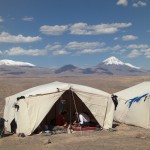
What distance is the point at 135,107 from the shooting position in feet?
68.4

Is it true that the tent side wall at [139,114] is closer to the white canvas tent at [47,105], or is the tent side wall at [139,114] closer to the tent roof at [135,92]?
the tent roof at [135,92]

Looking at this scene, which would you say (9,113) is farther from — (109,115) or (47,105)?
(109,115)

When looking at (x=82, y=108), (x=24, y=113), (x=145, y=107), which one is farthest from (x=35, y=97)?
(x=145, y=107)

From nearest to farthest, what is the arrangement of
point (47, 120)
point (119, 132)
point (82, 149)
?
point (82, 149) < point (119, 132) < point (47, 120)

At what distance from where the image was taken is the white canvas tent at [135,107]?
20.0 meters

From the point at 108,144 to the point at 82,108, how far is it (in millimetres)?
6855

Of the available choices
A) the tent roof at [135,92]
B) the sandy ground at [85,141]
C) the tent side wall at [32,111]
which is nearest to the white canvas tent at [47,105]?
the tent side wall at [32,111]

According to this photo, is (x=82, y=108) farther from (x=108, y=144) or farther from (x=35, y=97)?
(x=108, y=144)

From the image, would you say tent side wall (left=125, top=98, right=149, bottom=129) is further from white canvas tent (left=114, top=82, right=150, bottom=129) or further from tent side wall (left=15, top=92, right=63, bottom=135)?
tent side wall (left=15, top=92, right=63, bottom=135)

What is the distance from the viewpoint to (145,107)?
65.7 feet

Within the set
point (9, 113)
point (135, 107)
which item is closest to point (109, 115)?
point (135, 107)

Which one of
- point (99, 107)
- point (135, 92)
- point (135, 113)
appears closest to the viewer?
point (99, 107)

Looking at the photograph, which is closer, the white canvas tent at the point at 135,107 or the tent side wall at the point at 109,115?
the tent side wall at the point at 109,115

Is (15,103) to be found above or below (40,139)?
above
